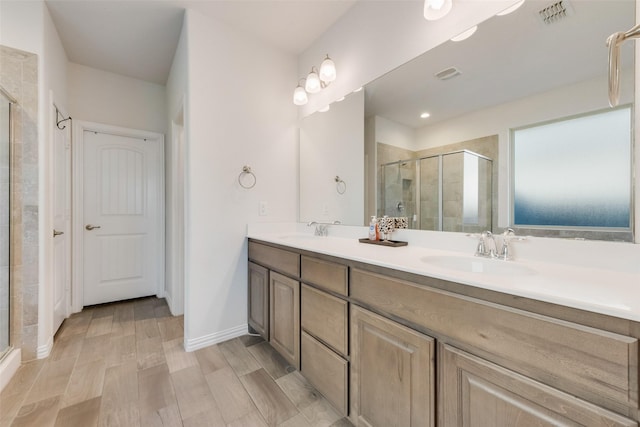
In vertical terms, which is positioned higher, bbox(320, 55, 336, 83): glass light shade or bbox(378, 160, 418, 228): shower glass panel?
bbox(320, 55, 336, 83): glass light shade

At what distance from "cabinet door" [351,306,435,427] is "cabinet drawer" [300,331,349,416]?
6cm

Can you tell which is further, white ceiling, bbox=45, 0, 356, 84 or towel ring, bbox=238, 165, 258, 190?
towel ring, bbox=238, 165, 258, 190

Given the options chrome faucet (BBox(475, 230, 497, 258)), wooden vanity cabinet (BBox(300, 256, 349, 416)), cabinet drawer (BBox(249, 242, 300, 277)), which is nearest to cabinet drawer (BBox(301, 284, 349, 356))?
wooden vanity cabinet (BBox(300, 256, 349, 416))

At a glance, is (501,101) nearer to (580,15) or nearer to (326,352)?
(580,15)

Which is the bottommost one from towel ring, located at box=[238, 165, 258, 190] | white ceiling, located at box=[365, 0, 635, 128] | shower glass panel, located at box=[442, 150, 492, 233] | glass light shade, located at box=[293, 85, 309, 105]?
shower glass panel, located at box=[442, 150, 492, 233]

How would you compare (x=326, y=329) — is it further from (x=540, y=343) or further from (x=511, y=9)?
(x=511, y=9)

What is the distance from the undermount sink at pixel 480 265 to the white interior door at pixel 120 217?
10.1ft

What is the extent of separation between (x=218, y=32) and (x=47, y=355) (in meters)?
2.70

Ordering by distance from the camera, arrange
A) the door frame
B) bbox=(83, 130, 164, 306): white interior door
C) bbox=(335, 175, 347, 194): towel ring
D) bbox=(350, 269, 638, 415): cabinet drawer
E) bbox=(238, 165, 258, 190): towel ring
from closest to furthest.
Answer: bbox=(350, 269, 638, 415): cabinet drawer, bbox=(335, 175, 347, 194): towel ring, bbox=(238, 165, 258, 190): towel ring, the door frame, bbox=(83, 130, 164, 306): white interior door

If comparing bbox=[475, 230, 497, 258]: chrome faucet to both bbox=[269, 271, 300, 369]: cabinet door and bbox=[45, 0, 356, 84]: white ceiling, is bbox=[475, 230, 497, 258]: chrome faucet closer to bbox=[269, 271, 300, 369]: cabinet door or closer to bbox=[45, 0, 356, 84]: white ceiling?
bbox=[269, 271, 300, 369]: cabinet door

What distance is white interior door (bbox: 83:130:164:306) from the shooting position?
111 inches

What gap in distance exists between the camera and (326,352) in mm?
1361

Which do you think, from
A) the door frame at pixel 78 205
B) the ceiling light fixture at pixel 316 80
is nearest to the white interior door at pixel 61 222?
the door frame at pixel 78 205

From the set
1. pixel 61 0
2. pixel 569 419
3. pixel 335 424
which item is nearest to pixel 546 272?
pixel 569 419
